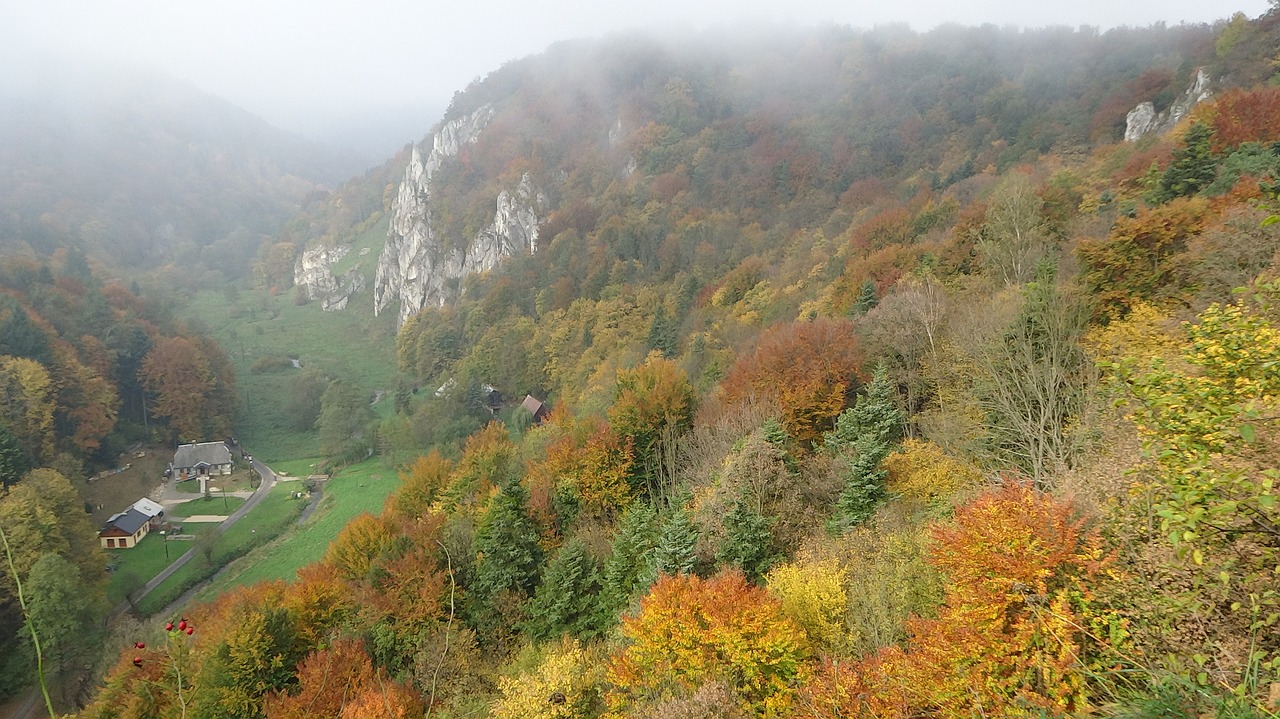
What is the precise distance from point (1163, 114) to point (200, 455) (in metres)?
84.6

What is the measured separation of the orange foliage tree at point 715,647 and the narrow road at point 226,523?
36103mm

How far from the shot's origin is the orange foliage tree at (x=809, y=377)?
2397 cm

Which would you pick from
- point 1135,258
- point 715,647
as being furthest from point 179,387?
point 1135,258

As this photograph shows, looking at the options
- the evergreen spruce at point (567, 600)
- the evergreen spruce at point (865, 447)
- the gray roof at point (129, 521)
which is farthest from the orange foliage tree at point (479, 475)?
the gray roof at point (129, 521)

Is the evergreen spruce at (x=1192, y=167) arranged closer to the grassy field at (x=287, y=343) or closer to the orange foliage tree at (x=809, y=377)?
the orange foliage tree at (x=809, y=377)

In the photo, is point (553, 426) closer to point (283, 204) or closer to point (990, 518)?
point (990, 518)

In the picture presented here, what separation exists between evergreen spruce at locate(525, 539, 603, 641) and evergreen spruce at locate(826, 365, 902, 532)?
827 centimetres

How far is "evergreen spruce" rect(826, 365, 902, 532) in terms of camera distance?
17.6 m

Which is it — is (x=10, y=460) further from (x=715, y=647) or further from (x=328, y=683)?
(x=715, y=647)

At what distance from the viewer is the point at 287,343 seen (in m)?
91.6

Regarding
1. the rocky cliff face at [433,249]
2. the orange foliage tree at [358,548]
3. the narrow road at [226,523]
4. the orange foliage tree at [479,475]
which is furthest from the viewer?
the rocky cliff face at [433,249]

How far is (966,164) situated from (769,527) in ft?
184

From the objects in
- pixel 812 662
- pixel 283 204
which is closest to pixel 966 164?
pixel 812 662

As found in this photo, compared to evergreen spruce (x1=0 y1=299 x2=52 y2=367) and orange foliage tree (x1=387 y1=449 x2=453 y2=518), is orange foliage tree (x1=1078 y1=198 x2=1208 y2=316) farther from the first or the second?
evergreen spruce (x1=0 y1=299 x2=52 y2=367)
